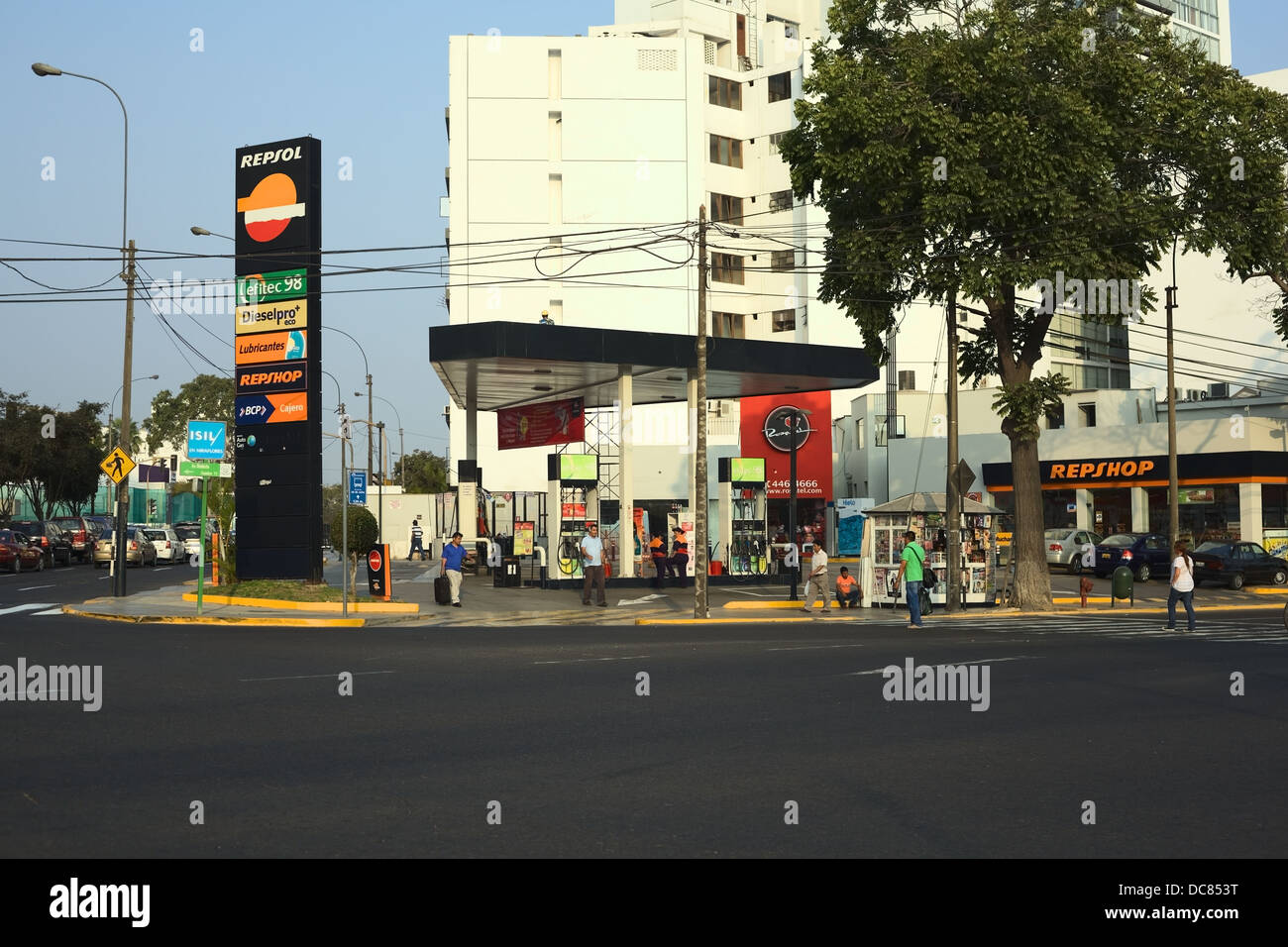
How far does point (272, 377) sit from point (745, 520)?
14297 mm

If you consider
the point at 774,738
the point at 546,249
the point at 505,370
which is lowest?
the point at 774,738

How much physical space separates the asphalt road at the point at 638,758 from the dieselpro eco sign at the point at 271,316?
1340cm

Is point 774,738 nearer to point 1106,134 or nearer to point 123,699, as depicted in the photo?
point 123,699

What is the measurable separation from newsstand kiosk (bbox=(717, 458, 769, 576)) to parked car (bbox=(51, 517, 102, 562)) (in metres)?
31.9

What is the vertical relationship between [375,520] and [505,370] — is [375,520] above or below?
below

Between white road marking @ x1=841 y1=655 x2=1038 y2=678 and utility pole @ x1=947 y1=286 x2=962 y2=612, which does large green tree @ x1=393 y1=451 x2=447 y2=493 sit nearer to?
utility pole @ x1=947 y1=286 x2=962 y2=612

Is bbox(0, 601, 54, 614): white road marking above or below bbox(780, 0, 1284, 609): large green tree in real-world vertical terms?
below

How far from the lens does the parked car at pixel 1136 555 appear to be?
146 ft

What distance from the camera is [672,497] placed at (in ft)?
199

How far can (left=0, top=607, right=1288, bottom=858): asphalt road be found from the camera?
24.2ft

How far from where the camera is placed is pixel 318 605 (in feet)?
94.4

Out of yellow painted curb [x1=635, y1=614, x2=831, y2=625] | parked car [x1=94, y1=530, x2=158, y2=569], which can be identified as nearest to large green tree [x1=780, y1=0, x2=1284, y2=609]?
yellow painted curb [x1=635, y1=614, x2=831, y2=625]
